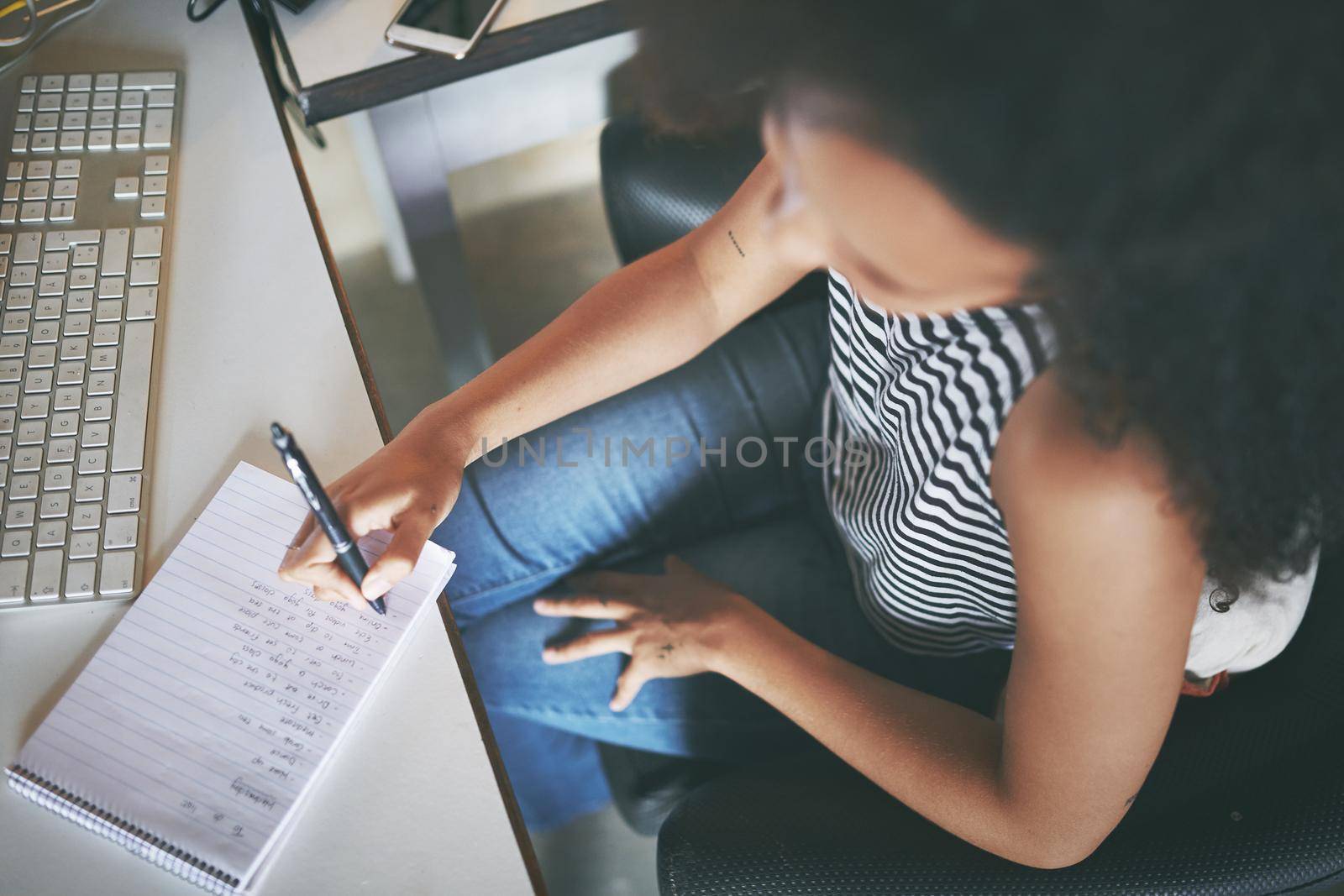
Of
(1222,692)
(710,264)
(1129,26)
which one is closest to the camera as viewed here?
(1129,26)

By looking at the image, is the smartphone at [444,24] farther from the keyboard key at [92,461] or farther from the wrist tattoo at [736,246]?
the keyboard key at [92,461]

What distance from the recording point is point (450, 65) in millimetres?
854

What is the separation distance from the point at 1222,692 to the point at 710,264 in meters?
0.57

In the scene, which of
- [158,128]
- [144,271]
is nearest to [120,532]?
[144,271]

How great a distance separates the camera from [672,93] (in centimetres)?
58

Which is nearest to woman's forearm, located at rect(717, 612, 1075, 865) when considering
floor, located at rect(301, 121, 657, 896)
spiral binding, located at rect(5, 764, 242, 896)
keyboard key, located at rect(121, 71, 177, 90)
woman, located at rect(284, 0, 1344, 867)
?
woman, located at rect(284, 0, 1344, 867)

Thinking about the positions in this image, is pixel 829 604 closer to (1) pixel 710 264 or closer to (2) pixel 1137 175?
(1) pixel 710 264

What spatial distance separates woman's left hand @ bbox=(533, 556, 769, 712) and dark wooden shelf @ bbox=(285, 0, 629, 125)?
1.71ft

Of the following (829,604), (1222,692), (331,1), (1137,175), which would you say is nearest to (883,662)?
(829,604)

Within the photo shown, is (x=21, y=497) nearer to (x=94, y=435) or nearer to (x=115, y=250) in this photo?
(x=94, y=435)

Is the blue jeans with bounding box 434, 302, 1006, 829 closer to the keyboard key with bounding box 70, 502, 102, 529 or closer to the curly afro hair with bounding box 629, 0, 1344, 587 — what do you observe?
the keyboard key with bounding box 70, 502, 102, 529

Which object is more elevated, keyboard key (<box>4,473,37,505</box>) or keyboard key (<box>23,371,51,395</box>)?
keyboard key (<box>23,371,51,395</box>)

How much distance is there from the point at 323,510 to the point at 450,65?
1.61 ft

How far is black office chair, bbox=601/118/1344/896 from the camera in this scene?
23.3 inches
